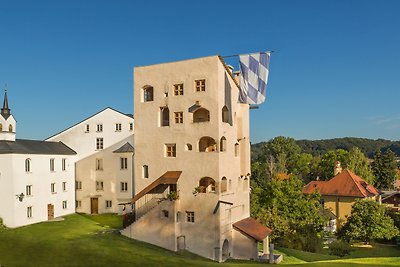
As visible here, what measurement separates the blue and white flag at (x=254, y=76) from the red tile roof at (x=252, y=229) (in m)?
11.9

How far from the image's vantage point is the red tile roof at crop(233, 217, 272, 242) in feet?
111

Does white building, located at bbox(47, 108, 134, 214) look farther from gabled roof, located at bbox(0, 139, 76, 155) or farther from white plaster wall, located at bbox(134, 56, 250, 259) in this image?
white plaster wall, located at bbox(134, 56, 250, 259)

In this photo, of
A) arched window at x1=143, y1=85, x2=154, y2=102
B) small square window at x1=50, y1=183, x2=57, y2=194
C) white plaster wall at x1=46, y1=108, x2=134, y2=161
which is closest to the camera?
arched window at x1=143, y1=85, x2=154, y2=102

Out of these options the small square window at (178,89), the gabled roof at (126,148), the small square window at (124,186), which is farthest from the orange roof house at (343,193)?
the small square window at (178,89)

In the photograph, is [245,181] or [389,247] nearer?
[245,181]

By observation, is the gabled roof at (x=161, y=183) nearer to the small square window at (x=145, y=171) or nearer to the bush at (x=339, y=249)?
the small square window at (x=145, y=171)

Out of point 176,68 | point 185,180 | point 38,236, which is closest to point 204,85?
point 176,68

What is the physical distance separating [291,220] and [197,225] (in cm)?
1604

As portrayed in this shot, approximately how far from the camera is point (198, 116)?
1428 inches

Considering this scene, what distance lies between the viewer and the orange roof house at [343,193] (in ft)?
197

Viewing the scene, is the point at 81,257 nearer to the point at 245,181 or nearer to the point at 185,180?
the point at 185,180

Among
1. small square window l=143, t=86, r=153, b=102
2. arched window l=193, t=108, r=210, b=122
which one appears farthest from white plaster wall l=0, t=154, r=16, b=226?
arched window l=193, t=108, r=210, b=122

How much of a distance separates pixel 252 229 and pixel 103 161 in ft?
75.8

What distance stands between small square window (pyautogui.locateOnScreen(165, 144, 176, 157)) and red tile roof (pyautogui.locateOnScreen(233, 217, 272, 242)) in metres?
8.75
